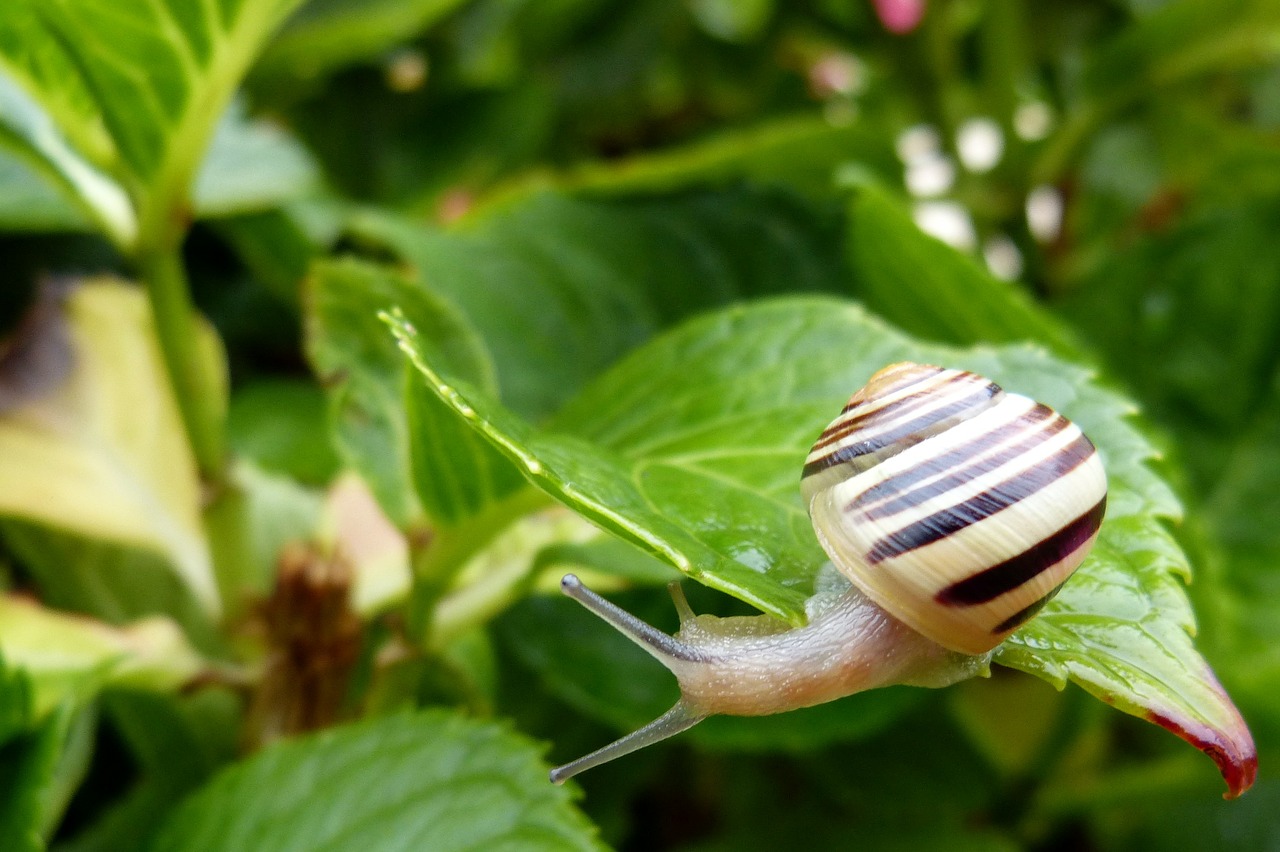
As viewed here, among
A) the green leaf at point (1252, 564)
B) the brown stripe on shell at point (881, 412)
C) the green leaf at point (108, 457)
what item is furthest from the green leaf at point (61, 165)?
the green leaf at point (1252, 564)

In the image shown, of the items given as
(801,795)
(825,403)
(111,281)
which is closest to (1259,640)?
(801,795)

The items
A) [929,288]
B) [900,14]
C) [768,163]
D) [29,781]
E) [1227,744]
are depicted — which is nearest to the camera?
[1227,744]

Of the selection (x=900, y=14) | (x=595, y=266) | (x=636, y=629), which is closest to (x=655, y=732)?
(x=636, y=629)

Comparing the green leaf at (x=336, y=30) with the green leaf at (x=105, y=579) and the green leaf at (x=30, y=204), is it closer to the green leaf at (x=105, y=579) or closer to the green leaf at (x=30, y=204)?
the green leaf at (x=30, y=204)

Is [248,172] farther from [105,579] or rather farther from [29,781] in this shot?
[29,781]

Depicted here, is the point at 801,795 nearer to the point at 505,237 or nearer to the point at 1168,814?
the point at 1168,814

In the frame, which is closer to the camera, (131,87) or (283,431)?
(131,87)

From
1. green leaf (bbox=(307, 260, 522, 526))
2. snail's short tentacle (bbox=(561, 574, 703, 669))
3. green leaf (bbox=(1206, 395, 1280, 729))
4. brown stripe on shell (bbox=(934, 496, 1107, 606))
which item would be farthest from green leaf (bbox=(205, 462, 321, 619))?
Result: green leaf (bbox=(1206, 395, 1280, 729))
